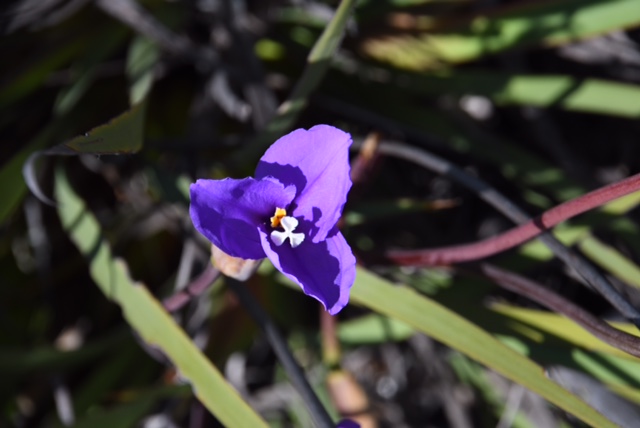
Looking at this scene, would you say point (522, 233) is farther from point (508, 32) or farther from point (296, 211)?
point (508, 32)

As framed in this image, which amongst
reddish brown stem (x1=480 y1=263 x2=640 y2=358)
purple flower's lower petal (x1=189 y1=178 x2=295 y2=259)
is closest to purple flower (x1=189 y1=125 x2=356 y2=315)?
purple flower's lower petal (x1=189 y1=178 x2=295 y2=259)

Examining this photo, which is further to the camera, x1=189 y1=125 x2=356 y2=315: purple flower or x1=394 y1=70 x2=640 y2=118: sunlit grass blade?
x1=394 y1=70 x2=640 y2=118: sunlit grass blade

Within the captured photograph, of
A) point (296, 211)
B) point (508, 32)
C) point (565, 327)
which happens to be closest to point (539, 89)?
point (508, 32)

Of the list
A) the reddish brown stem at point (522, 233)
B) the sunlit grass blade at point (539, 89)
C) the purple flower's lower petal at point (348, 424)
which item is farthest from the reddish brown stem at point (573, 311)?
the sunlit grass blade at point (539, 89)

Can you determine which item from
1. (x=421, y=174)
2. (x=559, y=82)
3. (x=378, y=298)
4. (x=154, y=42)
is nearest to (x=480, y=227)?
(x=421, y=174)

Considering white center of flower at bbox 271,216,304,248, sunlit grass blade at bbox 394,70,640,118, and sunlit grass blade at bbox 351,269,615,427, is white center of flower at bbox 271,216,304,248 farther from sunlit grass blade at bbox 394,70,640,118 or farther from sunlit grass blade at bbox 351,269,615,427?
sunlit grass blade at bbox 394,70,640,118
